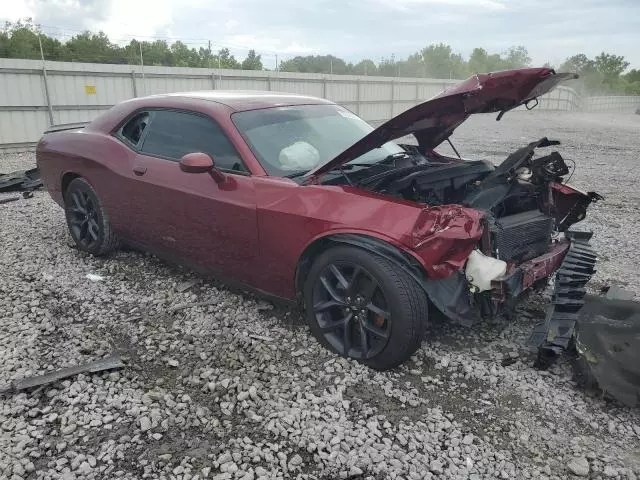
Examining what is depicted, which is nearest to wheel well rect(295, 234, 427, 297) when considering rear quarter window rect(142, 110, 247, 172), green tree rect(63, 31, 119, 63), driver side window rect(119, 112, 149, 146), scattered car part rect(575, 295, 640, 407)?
rear quarter window rect(142, 110, 247, 172)

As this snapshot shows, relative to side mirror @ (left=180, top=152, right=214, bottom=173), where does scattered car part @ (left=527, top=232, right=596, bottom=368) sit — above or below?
below

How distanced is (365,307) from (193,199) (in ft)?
5.12

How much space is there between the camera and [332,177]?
344 cm

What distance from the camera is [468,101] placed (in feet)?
9.89

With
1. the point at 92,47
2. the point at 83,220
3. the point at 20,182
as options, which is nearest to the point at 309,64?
the point at 92,47

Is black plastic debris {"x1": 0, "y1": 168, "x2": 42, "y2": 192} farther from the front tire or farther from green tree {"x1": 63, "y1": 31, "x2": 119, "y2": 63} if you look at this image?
green tree {"x1": 63, "y1": 31, "x2": 119, "y2": 63}

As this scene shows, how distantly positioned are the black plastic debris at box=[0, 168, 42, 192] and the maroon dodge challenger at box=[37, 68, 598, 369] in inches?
161

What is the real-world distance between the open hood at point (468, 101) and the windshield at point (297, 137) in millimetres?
305

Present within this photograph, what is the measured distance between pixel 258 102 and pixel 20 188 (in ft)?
19.2

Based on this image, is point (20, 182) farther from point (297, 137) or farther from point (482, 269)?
point (482, 269)

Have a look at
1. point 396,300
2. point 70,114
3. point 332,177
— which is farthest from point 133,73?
point 396,300

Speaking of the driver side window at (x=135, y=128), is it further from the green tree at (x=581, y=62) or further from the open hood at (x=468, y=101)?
the green tree at (x=581, y=62)

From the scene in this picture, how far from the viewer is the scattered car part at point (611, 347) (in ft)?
8.83

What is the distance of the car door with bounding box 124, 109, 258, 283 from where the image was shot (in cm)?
355
